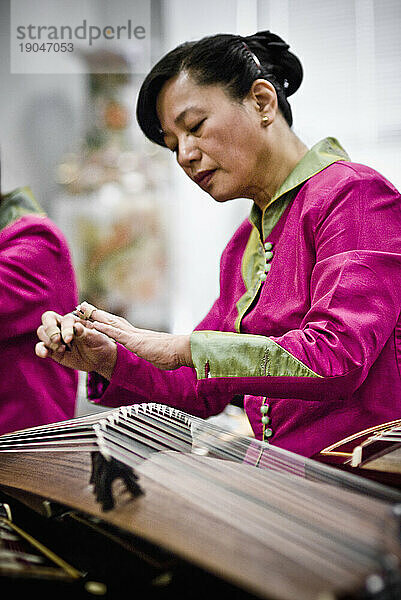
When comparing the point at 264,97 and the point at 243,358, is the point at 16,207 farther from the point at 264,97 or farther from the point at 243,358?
the point at 243,358

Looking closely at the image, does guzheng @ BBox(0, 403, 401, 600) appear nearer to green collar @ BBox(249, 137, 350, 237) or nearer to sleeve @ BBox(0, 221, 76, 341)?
green collar @ BBox(249, 137, 350, 237)

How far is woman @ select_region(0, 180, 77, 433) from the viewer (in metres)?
1.70

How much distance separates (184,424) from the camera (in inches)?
41.1

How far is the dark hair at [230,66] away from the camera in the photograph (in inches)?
52.9

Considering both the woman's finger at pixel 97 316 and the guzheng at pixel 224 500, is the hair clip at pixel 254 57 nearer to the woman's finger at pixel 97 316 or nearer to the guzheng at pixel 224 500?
the woman's finger at pixel 97 316

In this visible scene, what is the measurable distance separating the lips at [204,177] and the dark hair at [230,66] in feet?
0.53

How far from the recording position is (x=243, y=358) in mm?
1053

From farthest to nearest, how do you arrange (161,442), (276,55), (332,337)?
(276,55) → (332,337) → (161,442)

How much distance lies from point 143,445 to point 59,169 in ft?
7.55

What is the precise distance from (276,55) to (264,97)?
0.13 m

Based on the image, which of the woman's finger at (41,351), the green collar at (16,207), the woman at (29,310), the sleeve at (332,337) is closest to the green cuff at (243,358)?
the sleeve at (332,337)

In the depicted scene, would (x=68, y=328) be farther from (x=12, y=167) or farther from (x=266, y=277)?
(x=12, y=167)

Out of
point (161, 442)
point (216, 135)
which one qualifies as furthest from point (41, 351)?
point (216, 135)

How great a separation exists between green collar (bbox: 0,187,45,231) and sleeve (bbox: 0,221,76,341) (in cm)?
6
